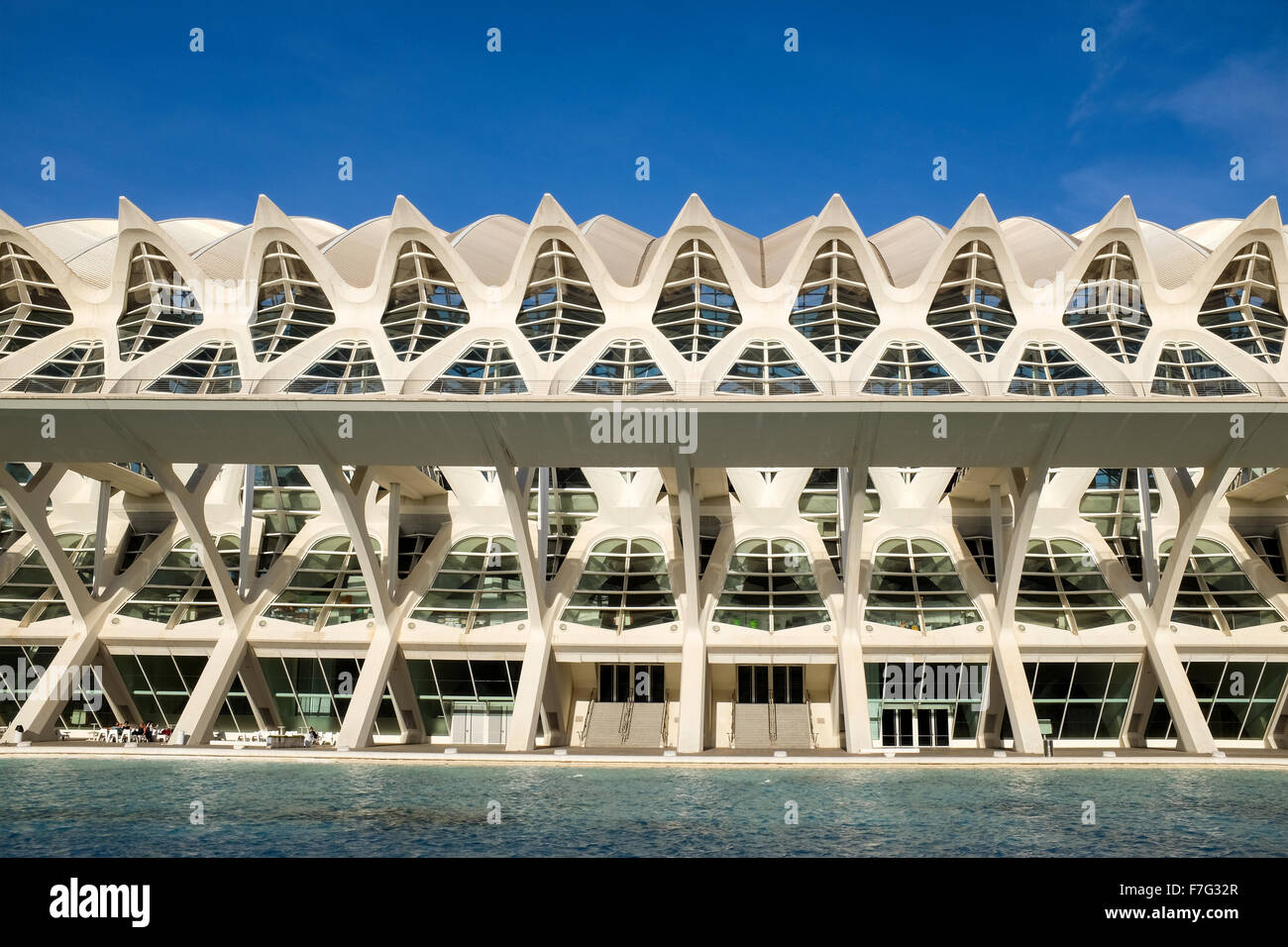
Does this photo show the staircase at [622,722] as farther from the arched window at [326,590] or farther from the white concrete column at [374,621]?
the arched window at [326,590]

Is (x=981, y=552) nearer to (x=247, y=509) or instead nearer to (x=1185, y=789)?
(x=1185, y=789)

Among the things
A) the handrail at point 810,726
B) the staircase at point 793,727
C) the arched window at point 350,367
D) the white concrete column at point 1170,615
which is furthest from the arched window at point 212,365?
the white concrete column at point 1170,615

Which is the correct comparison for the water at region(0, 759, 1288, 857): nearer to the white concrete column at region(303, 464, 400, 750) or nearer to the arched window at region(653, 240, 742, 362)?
the white concrete column at region(303, 464, 400, 750)

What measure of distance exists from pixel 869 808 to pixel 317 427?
17.2 meters

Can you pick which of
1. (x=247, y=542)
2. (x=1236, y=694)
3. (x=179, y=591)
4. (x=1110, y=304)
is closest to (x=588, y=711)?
(x=247, y=542)

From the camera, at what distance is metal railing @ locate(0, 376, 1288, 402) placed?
2489 cm

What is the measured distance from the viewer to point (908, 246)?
1655 inches

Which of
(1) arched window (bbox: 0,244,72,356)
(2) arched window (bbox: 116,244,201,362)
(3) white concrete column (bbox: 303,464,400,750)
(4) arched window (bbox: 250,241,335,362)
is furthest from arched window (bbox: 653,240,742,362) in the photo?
(1) arched window (bbox: 0,244,72,356)

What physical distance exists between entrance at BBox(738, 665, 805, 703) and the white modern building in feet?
0.51

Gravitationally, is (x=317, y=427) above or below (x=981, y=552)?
above

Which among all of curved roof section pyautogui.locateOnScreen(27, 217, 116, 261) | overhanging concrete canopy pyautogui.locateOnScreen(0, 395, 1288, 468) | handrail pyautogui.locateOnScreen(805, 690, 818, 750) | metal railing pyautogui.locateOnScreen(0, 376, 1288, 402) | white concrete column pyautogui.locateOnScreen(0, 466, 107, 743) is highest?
curved roof section pyautogui.locateOnScreen(27, 217, 116, 261)

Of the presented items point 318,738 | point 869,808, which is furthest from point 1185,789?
point 318,738

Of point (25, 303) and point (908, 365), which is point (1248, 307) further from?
point (25, 303)
